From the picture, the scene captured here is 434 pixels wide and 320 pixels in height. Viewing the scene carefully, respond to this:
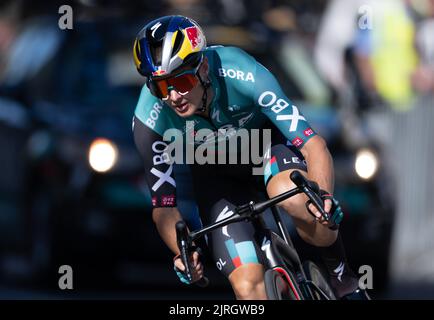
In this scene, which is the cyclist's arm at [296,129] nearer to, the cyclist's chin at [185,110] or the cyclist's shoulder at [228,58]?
the cyclist's shoulder at [228,58]

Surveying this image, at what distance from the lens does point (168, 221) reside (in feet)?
25.4

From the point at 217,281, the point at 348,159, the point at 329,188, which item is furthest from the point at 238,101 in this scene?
the point at 217,281

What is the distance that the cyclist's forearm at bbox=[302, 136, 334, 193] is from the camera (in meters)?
7.39

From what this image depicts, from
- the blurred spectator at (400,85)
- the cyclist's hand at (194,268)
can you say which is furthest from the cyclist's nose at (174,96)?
the blurred spectator at (400,85)

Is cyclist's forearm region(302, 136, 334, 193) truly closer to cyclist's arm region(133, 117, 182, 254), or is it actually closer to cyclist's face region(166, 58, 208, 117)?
cyclist's face region(166, 58, 208, 117)

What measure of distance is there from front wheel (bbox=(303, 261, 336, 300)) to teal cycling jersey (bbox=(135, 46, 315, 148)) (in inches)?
23.6

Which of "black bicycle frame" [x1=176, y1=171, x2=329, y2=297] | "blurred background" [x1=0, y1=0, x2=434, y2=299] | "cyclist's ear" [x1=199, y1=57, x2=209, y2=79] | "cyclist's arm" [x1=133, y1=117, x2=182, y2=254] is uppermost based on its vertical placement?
"blurred background" [x1=0, y1=0, x2=434, y2=299]

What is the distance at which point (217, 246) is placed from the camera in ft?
25.2

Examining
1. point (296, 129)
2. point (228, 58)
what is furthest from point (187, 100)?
point (296, 129)

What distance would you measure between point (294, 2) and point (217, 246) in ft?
22.4

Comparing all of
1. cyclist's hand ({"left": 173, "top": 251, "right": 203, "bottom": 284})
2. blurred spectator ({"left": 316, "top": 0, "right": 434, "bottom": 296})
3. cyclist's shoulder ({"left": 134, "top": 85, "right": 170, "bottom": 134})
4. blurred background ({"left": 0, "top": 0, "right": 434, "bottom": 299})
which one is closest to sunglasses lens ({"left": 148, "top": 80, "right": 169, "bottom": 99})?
cyclist's shoulder ({"left": 134, "top": 85, "right": 170, "bottom": 134})

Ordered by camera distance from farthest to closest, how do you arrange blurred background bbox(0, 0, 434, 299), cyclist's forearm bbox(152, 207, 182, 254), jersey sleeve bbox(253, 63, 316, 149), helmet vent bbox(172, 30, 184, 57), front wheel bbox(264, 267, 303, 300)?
blurred background bbox(0, 0, 434, 299) < cyclist's forearm bbox(152, 207, 182, 254) < jersey sleeve bbox(253, 63, 316, 149) < helmet vent bbox(172, 30, 184, 57) < front wheel bbox(264, 267, 303, 300)

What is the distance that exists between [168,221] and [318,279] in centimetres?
77

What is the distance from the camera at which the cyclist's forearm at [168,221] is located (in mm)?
7719
